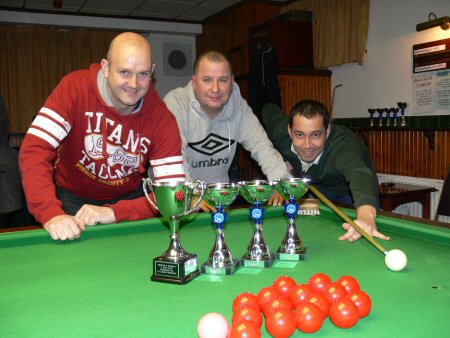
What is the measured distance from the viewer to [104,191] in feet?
8.36

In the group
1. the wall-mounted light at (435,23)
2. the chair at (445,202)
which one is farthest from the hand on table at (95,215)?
the wall-mounted light at (435,23)

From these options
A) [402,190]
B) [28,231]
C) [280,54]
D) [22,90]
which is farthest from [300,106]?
[22,90]

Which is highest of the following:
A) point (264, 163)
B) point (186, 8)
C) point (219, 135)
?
point (186, 8)

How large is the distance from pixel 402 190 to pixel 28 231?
11.8 feet

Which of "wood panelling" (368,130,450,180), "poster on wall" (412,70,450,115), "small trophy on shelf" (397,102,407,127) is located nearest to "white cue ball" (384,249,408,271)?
"wood panelling" (368,130,450,180)

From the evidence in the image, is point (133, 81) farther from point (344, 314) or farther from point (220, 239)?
point (344, 314)

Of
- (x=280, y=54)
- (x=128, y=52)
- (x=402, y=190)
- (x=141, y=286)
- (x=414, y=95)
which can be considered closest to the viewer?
(x=141, y=286)

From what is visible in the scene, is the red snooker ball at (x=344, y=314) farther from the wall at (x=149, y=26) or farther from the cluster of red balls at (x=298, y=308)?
the wall at (x=149, y=26)

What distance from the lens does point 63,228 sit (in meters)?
1.75

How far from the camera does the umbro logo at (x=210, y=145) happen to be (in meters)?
2.96

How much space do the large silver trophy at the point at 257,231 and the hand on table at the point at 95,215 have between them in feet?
2.12

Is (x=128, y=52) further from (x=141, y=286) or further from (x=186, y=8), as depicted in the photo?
(x=186, y=8)

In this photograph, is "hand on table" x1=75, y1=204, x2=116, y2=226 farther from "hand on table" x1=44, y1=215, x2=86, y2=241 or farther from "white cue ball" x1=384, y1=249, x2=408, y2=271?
"white cue ball" x1=384, y1=249, x2=408, y2=271

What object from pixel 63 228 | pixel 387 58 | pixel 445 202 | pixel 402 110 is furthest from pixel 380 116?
pixel 63 228
